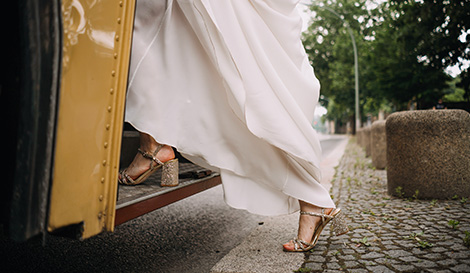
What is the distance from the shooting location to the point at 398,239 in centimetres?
260

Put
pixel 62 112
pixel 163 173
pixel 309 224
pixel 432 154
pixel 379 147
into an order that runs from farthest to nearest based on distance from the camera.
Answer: pixel 379 147
pixel 432 154
pixel 309 224
pixel 163 173
pixel 62 112

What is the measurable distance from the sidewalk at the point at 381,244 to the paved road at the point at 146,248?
300mm

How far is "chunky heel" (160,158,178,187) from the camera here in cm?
221

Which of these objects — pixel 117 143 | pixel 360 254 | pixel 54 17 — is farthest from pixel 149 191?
pixel 360 254

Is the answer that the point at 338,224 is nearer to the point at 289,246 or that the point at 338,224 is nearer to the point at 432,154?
the point at 289,246

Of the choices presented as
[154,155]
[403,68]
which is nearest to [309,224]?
[154,155]

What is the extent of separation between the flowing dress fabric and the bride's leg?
14 centimetres

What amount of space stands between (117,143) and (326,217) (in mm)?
1497

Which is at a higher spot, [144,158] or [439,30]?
[439,30]

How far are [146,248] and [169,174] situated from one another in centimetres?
84

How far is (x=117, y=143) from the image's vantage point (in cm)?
149

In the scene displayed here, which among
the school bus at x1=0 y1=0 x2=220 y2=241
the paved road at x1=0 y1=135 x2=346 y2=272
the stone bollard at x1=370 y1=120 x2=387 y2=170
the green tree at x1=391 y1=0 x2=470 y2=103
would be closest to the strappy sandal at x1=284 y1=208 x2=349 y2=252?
the paved road at x1=0 y1=135 x2=346 y2=272

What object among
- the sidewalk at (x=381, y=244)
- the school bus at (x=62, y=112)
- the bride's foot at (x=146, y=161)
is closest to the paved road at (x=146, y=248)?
the sidewalk at (x=381, y=244)

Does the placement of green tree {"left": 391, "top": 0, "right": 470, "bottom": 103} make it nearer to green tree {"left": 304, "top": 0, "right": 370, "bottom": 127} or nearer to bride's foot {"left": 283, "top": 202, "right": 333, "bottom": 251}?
bride's foot {"left": 283, "top": 202, "right": 333, "bottom": 251}
